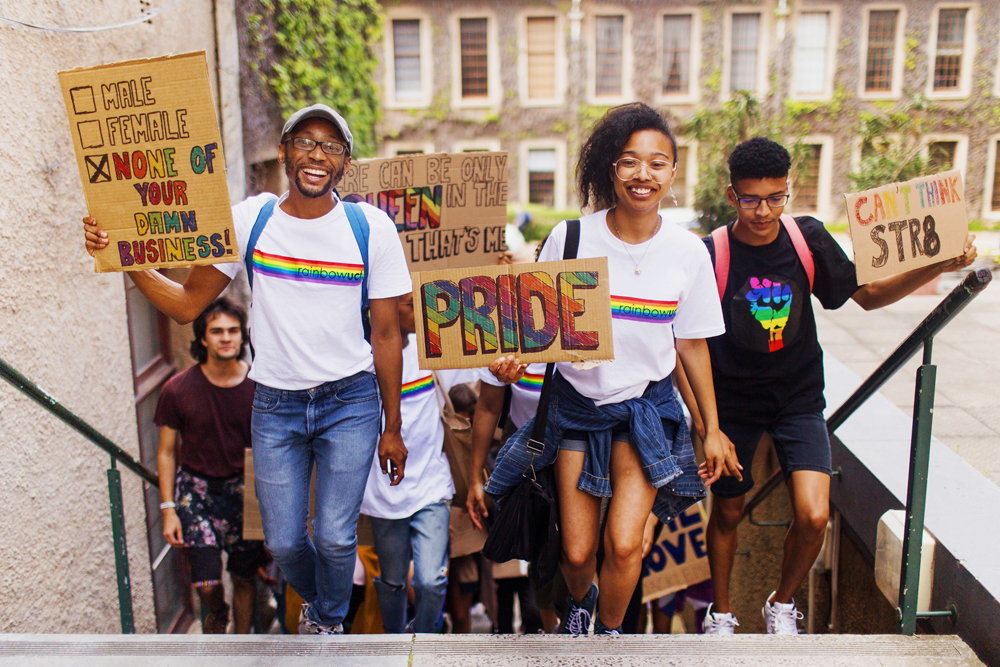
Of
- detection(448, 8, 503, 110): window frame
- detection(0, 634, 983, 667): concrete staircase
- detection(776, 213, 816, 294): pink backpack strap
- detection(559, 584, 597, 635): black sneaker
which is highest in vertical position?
detection(448, 8, 503, 110): window frame

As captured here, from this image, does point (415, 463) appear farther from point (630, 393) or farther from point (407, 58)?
point (407, 58)

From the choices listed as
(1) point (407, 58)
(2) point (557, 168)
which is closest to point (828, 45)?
(2) point (557, 168)

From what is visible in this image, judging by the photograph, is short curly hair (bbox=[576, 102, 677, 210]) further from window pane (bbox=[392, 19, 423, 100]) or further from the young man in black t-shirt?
window pane (bbox=[392, 19, 423, 100])

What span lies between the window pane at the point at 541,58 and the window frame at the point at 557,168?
1.41 m

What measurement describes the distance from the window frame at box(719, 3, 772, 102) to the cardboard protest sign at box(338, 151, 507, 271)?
21960mm

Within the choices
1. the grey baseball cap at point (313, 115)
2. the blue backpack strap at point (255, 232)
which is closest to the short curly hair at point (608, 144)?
the grey baseball cap at point (313, 115)

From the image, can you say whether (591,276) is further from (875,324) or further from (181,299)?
(875,324)

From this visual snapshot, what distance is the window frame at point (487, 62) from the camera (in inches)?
937

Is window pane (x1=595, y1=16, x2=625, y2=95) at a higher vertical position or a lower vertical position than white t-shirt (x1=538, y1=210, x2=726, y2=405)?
higher

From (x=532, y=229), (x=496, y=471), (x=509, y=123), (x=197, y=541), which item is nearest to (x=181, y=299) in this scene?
(x=496, y=471)

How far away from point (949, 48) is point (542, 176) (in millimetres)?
12976

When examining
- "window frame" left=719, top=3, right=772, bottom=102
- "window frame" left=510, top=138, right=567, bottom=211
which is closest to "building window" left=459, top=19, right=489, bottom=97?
"window frame" left=510, top=138, right=567, bottom=211

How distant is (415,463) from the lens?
3.51 metres

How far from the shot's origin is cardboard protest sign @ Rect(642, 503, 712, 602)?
3834 millimetres
